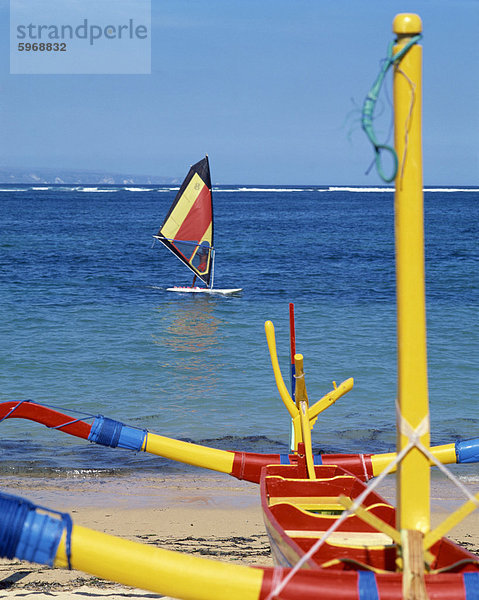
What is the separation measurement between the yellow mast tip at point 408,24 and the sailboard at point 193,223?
907 inches

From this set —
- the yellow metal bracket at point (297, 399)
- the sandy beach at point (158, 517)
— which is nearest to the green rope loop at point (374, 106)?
the yellow metal bracket at point (297, 399)

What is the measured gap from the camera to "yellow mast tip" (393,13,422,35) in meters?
3.00

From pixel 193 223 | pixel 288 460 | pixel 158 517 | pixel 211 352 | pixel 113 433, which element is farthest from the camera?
pixel 193 223

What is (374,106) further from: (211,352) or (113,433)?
(211,352)

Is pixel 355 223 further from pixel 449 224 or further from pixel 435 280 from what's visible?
pixel 435 280

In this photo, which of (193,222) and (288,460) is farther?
(193,222)

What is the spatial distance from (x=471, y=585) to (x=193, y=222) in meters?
24.0

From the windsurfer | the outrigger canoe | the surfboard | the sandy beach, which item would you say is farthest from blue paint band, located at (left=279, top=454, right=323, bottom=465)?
the windsurfer

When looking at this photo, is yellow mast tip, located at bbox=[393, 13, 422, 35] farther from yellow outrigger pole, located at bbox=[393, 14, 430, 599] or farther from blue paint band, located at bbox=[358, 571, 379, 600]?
blue paint band, located at bbox=[358, 571, 379, 600]

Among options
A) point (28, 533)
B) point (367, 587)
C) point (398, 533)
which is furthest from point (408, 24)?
point (28, 533)

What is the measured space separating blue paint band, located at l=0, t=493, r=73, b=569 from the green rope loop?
1.95m

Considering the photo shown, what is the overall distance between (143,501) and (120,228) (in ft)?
180

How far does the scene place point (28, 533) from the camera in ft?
10.4

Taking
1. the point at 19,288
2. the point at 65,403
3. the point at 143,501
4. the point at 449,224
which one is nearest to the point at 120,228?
the point at 449,224
